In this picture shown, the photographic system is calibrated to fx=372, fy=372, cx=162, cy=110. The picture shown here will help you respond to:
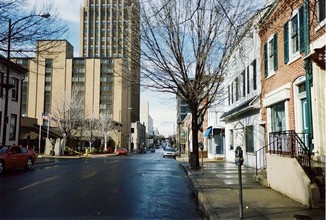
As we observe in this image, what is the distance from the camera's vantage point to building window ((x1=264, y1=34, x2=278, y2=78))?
54.2ft

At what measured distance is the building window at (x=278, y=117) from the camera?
15.8m

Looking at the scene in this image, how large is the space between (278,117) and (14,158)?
13.6 m

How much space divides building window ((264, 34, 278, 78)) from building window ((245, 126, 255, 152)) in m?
5.02

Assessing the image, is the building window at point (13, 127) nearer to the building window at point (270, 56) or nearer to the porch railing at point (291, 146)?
the building window at point (270, 56)

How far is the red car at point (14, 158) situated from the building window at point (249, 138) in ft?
42.9

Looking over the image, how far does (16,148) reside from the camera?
20.6 m

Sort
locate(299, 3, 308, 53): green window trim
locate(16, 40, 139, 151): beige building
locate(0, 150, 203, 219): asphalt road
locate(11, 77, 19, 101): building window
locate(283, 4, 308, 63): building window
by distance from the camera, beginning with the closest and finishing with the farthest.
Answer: locate(0, 150, 203, 219): asphalt road < locate(299, 3, 308, 53): green window trim < locate(283, 4, 308, 63): building window < locate(11, 77, 19, 101): building window < locate(16, 40, 139, 151): beige building

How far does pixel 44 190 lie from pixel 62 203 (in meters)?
2.68

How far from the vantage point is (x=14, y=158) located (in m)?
19.8

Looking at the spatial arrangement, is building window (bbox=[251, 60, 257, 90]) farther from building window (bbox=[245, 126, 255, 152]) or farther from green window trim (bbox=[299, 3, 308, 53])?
green window trim (bbox=[299, 3, 308, 53])

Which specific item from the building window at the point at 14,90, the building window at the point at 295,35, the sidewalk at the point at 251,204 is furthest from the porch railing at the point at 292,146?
the building window at the point at 14,90

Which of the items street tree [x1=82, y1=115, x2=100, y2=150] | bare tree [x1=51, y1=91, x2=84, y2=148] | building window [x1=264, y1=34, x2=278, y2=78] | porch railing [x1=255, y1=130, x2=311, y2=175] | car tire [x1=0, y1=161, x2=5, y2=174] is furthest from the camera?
street tree [x1=82, y1=115, x2=100, y2=150]


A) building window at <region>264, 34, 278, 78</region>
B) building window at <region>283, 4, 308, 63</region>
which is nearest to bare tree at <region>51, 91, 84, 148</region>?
building window at <region>264, 34, 278, 78</region>

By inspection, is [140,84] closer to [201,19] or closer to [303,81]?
[201,19]
